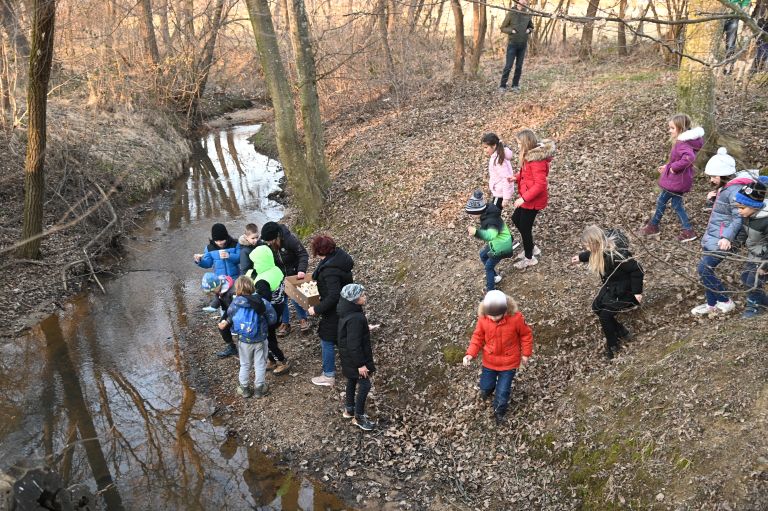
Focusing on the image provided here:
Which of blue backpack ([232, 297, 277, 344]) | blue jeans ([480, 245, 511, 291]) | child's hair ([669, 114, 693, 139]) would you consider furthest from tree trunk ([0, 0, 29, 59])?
child's hair ([669, 114, 693, 139])

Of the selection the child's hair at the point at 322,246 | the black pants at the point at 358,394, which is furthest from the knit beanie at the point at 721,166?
the black pants at the point at 358,394

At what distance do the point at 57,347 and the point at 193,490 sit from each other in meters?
4.40

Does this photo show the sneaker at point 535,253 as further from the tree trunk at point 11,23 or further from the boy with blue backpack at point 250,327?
the tree trunk at point 11,23

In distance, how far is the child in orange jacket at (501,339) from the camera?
5.91 metres

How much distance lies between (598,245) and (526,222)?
1.77m

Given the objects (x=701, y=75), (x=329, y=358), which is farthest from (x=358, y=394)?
(x=701, y=75)

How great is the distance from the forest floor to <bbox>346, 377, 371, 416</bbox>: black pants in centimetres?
28

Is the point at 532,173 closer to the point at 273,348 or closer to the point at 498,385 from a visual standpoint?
the point at 498,385

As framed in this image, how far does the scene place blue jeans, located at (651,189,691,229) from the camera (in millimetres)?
7820

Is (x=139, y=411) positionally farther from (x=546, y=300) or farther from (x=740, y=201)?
(x=740, y=201)

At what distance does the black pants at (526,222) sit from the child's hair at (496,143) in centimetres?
77

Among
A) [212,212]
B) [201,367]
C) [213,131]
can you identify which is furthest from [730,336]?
[213,131]

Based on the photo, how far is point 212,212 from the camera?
1595 cm

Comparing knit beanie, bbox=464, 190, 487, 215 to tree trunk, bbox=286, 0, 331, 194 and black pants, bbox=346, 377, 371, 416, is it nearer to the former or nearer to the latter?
black pants, bbox=346, 377, 371, 416
